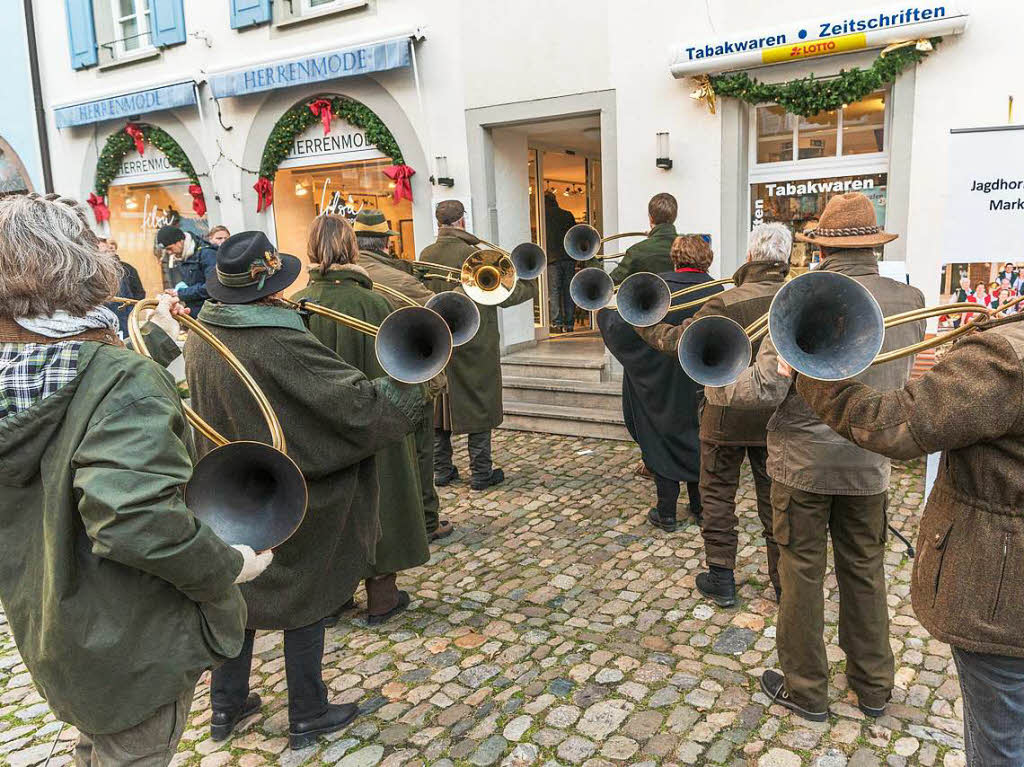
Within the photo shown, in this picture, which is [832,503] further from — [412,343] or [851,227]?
[412,343]

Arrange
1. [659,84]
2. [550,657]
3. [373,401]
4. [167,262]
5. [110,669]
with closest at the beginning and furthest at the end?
[110,669] < [373,401] < [550,657] < [659,84] < [167,262]

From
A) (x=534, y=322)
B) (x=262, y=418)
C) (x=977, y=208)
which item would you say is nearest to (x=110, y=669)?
(x=262, y=418)

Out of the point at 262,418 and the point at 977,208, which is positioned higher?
the point at 977,208

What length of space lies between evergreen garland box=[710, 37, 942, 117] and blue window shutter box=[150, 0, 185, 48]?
750 centimetres

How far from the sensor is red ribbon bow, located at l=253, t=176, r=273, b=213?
10.5 meters

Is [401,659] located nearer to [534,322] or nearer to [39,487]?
[39,487]

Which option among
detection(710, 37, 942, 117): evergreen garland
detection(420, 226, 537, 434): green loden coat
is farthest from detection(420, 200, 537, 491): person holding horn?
detection(710, 37, 942, 117): evergreen garland

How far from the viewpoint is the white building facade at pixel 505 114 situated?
664cm

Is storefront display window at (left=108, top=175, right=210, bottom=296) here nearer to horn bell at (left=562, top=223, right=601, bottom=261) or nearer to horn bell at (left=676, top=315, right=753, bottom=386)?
horn bell at (left=562, top=223, right=601, bottom=261)

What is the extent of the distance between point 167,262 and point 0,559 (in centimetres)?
861

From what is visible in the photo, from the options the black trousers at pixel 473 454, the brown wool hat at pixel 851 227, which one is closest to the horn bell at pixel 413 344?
the brown wool hat at pixel 851 227

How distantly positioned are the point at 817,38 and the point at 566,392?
3.80 m

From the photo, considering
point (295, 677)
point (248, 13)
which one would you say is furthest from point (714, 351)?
Answer: point (248, 13)

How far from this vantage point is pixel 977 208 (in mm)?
4566
